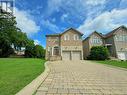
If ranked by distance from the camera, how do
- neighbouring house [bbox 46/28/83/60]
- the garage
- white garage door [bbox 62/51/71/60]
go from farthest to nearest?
1. the garage
2. neighbouring house [bbox 46/28/83/60]
3. white garage door [bbox 62/51/71/60]

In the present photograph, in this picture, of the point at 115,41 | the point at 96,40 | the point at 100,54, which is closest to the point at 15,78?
the point at 100,54

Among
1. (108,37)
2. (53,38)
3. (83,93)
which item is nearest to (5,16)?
(53,38)

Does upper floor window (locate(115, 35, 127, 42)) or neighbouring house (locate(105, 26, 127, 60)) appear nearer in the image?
neighbouring house (locate(105, 26, 127, 60))

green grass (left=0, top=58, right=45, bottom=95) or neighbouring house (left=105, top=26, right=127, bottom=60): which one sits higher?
neighbouring house (left=105, top=26, right=127, bottom=60)

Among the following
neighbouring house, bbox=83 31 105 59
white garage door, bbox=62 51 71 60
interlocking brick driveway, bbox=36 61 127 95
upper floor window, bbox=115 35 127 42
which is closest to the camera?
interlocking brick driveway, bbox=36 61 127 95

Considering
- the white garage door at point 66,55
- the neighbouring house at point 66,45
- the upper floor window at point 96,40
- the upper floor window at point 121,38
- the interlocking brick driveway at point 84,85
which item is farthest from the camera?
the upper floor window at point 96,40

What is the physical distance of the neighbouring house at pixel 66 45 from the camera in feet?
123

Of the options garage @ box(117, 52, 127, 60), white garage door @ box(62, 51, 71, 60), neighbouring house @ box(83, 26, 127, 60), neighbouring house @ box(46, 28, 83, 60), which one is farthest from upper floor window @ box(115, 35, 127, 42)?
white garage door @ box(62, 51, 71, 60)

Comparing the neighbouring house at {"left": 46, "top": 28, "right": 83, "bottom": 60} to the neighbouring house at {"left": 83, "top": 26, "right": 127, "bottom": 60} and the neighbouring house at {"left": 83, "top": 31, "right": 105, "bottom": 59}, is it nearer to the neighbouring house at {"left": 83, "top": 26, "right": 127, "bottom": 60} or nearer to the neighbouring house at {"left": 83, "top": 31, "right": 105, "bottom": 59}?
the neighbouring house at {"left": 83, "top": 31, "right": 105, "bottom": 59}

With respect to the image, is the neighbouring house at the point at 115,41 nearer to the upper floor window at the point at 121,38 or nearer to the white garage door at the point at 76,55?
the upper floor window at the point at 121,38

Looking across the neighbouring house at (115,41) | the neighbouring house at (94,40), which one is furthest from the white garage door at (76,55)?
the neighbouring house at (115,41)

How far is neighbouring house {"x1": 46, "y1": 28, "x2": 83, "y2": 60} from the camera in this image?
37562 millimetres

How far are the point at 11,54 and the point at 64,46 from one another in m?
20.2

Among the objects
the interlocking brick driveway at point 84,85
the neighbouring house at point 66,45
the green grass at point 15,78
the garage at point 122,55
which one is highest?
the neighbouring house at point 66,45
